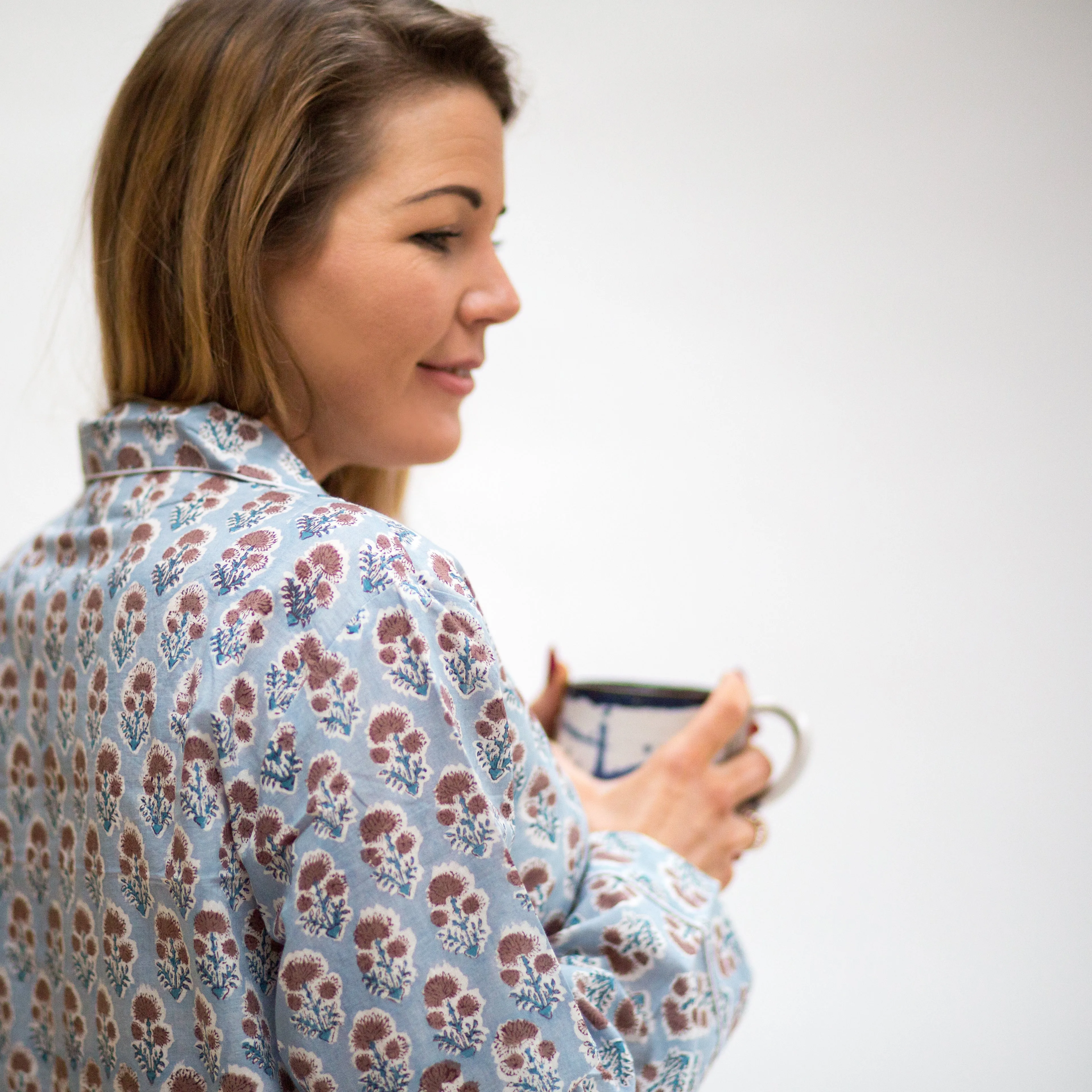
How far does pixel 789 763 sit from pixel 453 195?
52 centimetres

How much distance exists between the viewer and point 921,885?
5.31 feet

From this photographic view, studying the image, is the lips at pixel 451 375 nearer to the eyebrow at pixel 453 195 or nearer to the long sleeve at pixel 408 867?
the eyebrow at pixel 453 195

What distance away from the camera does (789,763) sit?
0.92 m

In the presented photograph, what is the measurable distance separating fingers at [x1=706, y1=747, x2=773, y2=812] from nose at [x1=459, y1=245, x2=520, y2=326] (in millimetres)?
389

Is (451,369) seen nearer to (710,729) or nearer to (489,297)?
(489,297)

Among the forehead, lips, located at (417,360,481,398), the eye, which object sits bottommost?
lips, located at (417,360,481,398)

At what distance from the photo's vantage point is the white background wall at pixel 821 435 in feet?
5.05

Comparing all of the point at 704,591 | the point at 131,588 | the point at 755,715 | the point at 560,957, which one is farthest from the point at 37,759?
the point at 704,591

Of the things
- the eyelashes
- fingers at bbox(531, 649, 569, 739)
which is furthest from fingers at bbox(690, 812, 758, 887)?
the eyelashes

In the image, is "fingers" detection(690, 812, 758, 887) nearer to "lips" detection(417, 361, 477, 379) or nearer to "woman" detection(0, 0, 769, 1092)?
"woman" detection(0, 0, 769, 1092)

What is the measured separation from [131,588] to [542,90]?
4.05 feet

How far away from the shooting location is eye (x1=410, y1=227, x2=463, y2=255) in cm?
73

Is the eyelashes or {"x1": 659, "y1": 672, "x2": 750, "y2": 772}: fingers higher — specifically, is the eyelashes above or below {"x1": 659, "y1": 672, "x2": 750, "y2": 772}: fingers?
above

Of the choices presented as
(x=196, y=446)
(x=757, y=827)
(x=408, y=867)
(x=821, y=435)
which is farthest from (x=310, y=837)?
(x=821, y=435)
